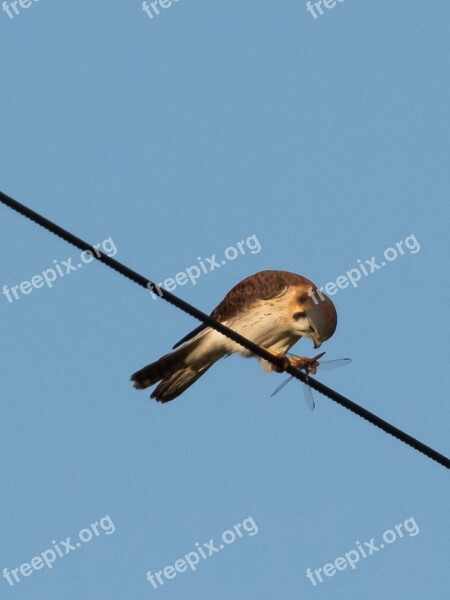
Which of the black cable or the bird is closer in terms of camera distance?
the black cable

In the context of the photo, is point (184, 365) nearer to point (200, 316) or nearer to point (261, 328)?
point (261, 328)

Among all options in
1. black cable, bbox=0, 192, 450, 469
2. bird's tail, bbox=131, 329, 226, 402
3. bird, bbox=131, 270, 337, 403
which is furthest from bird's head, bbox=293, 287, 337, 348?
black cable, bbox=0, 192, 450, 469

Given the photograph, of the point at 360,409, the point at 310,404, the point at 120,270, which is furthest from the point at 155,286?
the point at 310,404

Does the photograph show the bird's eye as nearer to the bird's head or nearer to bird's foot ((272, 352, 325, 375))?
the bird's head

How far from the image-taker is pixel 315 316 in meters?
7.53

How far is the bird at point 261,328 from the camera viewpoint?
7.54 meters

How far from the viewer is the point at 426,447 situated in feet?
18.1

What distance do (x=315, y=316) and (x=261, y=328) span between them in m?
0.31

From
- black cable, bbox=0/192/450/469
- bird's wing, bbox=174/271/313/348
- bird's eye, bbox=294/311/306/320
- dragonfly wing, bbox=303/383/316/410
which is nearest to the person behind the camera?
black cable, bbox=0/192/450/469

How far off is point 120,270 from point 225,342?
2.85 m

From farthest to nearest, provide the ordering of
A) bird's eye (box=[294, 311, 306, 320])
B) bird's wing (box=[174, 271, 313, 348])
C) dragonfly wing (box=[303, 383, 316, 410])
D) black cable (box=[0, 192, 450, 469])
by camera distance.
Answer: bird's wing (box=[174, 271, 313, 348]) → bird's eye (box=[294, 311, 306, 320]) → dragonfly wing (box=[303, 383, 316, 410]) → black cable (box=[0, 192, 450, 469])

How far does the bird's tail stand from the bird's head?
47 centimetres

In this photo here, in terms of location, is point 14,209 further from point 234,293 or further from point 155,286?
point 234,293

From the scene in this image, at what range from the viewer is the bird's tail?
751 cm
